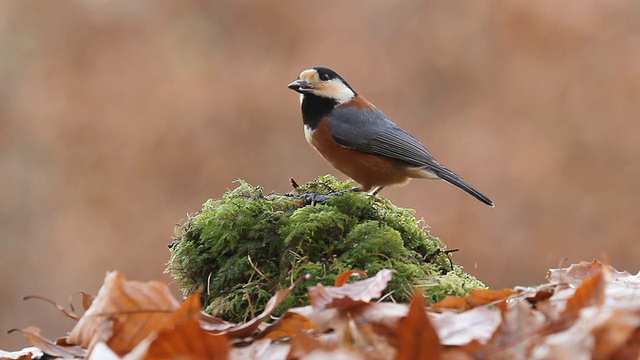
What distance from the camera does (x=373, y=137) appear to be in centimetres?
468

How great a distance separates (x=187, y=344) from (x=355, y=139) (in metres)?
3.15

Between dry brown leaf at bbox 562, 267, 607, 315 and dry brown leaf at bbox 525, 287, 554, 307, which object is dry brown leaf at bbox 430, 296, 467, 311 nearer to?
dry brown leaf at bbox 525, 287, 554, 307

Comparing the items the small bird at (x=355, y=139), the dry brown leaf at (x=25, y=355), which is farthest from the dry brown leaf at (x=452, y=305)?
the small bird at (x=355, y=139)

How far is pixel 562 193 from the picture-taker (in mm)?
11609

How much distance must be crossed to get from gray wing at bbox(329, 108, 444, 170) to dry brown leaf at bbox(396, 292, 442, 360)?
320 centimetres

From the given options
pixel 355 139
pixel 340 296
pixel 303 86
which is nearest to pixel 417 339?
pixel 340 296

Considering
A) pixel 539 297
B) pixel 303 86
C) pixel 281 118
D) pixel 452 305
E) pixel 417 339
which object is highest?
pixel 281 118

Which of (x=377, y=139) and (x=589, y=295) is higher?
(x=377, y=139)

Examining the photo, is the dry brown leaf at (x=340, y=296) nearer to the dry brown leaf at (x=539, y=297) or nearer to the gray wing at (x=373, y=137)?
the dry brown leaf at (x=539, y=297)

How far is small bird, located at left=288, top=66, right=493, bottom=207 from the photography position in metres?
4.56

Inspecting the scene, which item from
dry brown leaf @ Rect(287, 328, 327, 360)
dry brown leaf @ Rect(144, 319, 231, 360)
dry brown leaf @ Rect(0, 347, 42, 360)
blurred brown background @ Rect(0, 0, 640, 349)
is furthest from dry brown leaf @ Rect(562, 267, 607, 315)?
blurred brown background @ Rect(0, 0, 640, 349)

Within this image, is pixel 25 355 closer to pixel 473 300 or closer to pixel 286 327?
pixel 286 327

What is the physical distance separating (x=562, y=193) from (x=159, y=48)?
20.8 feet

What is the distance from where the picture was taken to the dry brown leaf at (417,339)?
139cm
